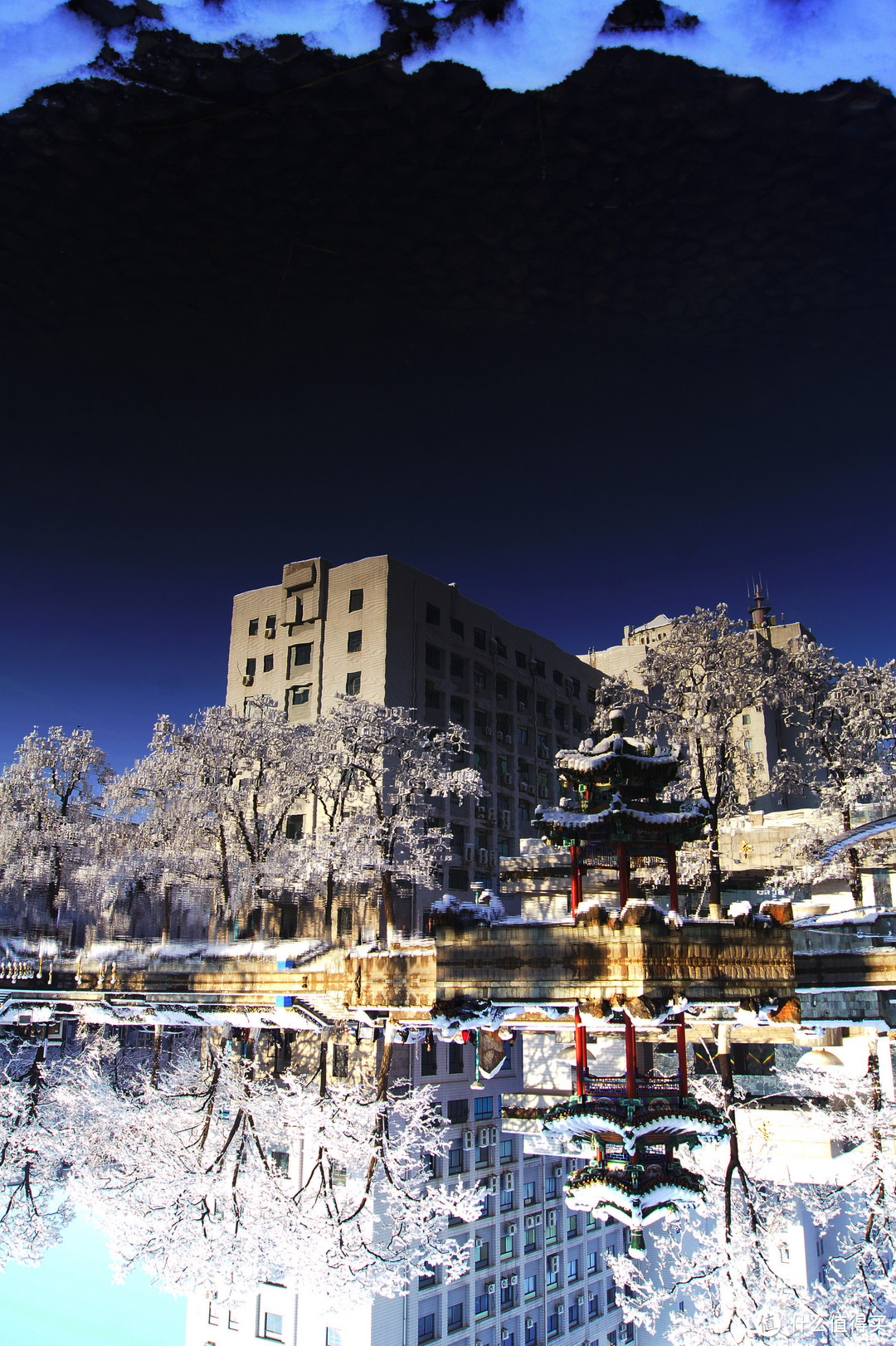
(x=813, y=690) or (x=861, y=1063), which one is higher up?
(x=813, y=690)

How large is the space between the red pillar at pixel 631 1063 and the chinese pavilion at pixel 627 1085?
33mm

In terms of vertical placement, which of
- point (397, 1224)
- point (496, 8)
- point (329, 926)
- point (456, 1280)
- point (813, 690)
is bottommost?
point (456, 1280)

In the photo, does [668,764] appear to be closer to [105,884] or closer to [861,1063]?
[861,1063]

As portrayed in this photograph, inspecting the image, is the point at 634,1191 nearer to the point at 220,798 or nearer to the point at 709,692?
the point at 709,692

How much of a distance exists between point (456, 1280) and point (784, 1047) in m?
18.1

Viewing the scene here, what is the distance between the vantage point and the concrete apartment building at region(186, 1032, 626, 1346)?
111ft

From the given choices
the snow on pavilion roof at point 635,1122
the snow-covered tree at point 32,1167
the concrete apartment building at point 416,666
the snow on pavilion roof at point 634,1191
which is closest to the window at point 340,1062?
the snow-covered tree at point 32,1167

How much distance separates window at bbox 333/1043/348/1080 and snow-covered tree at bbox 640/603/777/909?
15.7 m

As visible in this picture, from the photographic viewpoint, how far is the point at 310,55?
610 centimetres

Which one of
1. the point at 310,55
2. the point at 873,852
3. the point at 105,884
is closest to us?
the point at 310,55

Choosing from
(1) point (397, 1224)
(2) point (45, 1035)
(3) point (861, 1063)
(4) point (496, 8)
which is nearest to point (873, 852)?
(3) point (861, 1063)

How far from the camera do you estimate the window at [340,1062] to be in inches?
1344

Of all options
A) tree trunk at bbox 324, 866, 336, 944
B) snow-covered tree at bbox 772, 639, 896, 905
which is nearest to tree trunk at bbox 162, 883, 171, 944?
tree trunk at bbox 324, 866, 336, 944

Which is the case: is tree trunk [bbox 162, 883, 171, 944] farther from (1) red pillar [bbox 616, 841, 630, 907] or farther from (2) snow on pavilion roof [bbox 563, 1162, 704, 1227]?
(2) snow on pavilion roof [bbox 563, 1162, 704, 1227]
